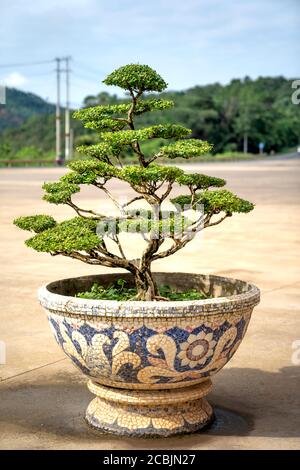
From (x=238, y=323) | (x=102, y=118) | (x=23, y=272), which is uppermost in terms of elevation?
(x=102, y=118)

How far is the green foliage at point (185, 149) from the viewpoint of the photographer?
4652 mm

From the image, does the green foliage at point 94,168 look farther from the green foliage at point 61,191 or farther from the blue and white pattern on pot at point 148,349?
the blue and white pattern on pot at point 148,349

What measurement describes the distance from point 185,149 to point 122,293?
1104mm

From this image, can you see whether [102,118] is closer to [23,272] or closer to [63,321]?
[63,321]

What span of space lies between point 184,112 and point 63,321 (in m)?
104

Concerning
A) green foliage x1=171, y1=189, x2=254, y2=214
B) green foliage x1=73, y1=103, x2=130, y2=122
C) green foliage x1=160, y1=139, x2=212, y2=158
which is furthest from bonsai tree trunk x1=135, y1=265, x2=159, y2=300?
green foliage x1=73, y1=103, x2=130, y2=122

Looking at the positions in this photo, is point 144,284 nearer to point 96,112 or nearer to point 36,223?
point 36,223

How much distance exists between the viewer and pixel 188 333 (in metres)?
4.35

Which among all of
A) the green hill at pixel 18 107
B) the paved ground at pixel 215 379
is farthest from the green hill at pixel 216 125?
the paved ground at pixel 215 379

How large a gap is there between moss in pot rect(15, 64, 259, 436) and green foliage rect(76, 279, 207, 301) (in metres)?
0.02

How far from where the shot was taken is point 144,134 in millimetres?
4625

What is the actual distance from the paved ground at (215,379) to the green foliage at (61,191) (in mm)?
1281

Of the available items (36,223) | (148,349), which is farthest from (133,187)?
(148,349)
